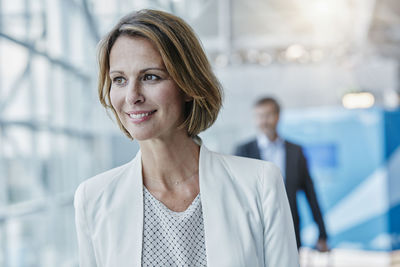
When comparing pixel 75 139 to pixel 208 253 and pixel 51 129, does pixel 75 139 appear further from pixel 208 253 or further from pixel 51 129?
pixel 208 253

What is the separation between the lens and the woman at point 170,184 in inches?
54.1

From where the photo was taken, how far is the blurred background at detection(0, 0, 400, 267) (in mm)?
4430

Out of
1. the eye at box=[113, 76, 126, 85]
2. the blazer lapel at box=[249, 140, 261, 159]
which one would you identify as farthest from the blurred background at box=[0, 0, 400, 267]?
the eye at box=[113, 76, 126, 85]

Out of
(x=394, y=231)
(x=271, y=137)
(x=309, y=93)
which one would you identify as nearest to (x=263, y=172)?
(x=271, y=137)

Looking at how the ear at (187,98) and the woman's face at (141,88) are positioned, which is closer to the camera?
the woman's face at (141,88)

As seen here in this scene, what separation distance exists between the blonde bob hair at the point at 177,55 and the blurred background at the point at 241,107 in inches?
46.4

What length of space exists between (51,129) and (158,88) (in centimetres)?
394

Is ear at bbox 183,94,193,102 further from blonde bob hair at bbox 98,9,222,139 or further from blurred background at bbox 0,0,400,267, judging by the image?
blurred background at bbox 0,0,400,267

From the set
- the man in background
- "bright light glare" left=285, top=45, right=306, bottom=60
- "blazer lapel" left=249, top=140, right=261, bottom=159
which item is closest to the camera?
the man in background

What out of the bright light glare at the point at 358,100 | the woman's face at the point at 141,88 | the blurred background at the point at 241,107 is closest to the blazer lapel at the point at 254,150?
the blurred background at the point at 241,107

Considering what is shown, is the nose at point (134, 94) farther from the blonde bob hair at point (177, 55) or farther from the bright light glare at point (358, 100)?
the bright light glare at point (358, 100)

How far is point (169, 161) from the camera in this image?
1.53 m

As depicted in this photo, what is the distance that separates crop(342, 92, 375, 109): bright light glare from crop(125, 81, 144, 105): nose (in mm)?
8608

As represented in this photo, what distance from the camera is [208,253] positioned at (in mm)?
1388
